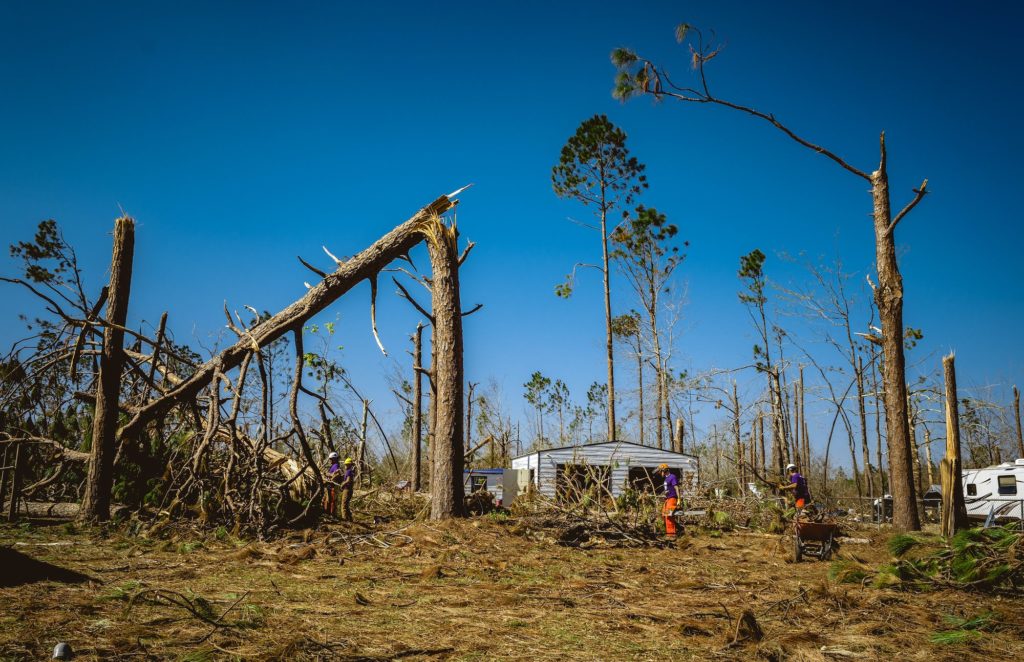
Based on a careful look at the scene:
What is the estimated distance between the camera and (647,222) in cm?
3216

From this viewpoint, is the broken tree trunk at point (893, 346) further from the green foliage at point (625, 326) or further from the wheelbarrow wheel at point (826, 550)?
the green foliage at point (625, 326)

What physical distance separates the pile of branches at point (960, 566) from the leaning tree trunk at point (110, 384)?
10355 mm

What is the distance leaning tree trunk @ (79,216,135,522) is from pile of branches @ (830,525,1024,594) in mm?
10355

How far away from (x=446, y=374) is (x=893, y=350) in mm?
7916

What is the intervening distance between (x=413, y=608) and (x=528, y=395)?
46.4 metres

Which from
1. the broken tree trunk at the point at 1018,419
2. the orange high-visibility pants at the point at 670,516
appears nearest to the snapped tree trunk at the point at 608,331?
the orange high-visibility pants at the point at 670,516

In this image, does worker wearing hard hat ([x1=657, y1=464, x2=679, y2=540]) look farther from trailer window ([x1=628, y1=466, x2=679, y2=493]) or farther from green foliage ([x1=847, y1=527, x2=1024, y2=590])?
green foliage ([x1=847, y1=527, x2=1024, y2=590])

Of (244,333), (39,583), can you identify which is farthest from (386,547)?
(244,333)

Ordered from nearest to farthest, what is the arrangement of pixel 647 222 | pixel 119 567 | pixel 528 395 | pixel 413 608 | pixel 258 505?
pixel 413 608 → pixel 119 567 → pixel 258 505 → pixel 647 222 → pixel 528 395

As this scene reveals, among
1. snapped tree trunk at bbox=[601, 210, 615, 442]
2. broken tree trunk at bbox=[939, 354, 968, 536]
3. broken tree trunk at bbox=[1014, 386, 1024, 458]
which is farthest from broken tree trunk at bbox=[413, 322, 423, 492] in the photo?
broken tree trunk at bbox=[1014, 386, 1024, 458]

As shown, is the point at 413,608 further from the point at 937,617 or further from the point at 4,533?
the point at 4,533

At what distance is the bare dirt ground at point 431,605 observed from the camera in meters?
4.06

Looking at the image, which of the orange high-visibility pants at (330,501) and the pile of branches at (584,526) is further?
the orange high-visibility pants at (330,501)

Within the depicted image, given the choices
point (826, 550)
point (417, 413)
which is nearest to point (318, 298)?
point (826, 550)
